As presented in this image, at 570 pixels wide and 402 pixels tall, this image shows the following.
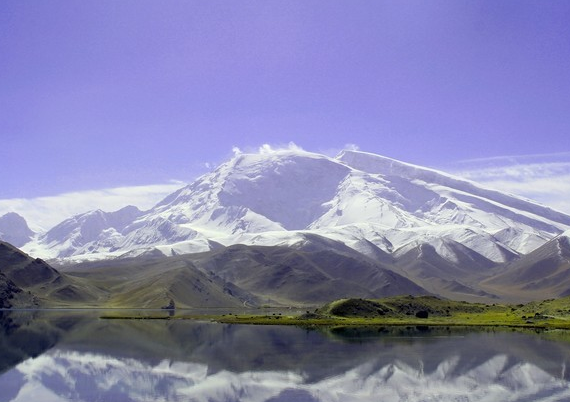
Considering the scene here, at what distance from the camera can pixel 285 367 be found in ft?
275

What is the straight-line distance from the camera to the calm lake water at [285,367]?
67.0 m

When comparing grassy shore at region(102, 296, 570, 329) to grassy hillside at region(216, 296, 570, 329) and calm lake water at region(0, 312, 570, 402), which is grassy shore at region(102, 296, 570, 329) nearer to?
grassy hillside at region(216, 296, 570, 329)

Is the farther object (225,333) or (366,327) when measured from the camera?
(366,327)

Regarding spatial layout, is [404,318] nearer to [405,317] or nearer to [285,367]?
[405,317]

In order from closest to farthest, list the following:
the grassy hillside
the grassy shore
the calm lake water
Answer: the calm lake water
the grassy shore
the grassy hillside

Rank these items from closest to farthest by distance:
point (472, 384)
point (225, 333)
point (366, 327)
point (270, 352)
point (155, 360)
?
point (472, 384), point (155, 360), point (270, 352), point (225, 333), point (366, 327)

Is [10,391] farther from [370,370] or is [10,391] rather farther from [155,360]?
[370,370]

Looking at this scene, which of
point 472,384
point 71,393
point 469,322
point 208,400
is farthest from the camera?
point 469,322

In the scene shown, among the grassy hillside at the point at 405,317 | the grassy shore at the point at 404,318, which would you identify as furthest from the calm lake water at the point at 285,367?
the grassy hillside at the point at 405,317

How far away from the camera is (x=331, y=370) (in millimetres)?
80562

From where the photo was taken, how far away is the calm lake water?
67000 millimetres

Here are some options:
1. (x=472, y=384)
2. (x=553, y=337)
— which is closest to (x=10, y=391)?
(x=472, y=384)

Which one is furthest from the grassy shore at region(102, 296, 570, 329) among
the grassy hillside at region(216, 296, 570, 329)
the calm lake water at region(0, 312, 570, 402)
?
the calm lake water at region(0, 312, 570, 402)

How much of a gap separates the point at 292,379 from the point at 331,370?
7.46m
